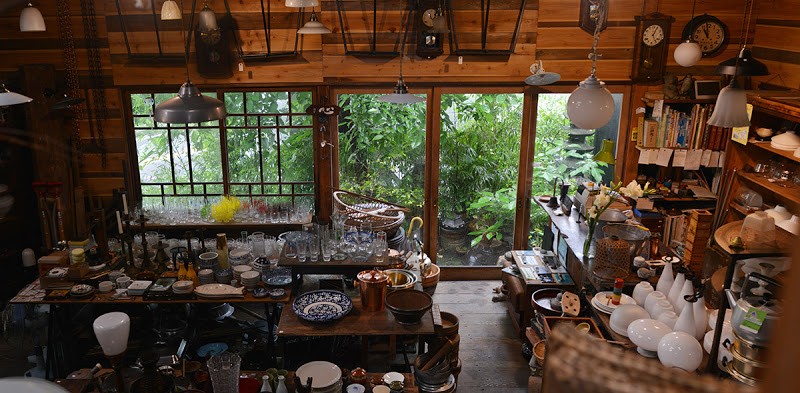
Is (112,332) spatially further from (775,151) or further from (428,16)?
(775,151)

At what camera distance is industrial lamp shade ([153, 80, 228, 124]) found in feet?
11.9

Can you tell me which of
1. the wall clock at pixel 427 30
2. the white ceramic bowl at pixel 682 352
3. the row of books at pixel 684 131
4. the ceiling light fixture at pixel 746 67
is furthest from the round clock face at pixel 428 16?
the white ceramic bowl at pixel 682 352

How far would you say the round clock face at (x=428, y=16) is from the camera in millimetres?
5965

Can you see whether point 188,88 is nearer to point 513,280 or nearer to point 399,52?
point 399,52

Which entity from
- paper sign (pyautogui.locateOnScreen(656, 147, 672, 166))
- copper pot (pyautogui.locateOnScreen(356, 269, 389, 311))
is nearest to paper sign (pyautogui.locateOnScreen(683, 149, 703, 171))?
paper sign (pyautogui.locateOnScreen(656, 147, 672, 166))

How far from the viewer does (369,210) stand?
6152mm

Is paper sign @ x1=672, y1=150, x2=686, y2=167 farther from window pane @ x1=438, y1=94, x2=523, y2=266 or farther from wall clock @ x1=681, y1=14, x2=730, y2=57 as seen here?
window pane @ x1=438, y1=94, x2=523, y2=266

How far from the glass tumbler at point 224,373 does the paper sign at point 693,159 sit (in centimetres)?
477

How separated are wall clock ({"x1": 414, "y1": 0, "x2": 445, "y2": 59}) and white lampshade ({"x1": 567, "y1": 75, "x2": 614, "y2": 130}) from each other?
240 centimetres

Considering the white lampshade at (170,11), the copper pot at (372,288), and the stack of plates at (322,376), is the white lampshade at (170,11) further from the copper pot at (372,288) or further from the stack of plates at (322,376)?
the stack of plates at (322,376)

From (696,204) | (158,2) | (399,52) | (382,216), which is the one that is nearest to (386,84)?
(399,52)

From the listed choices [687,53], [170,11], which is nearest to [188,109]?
[170,11]

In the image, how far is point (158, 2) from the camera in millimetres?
6035

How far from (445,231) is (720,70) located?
10.3 ft
